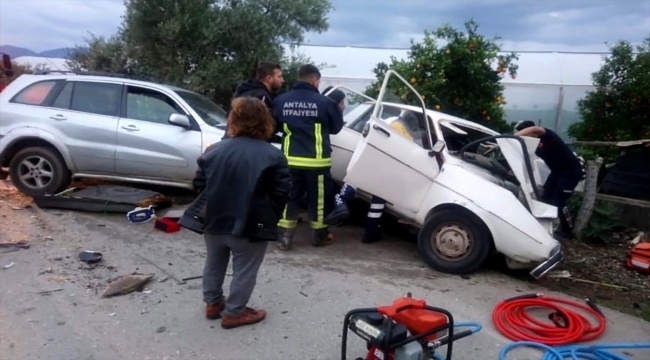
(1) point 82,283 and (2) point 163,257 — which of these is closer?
(1) point 82,283

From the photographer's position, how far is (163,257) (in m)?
5.93

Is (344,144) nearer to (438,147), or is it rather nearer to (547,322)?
(438,147)

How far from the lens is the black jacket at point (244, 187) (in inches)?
159

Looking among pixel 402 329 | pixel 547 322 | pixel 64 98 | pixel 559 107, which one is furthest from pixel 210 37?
pixel 559 107

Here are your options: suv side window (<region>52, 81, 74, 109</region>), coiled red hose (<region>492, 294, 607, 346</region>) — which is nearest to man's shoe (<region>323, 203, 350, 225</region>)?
coiled red hose (<region>492, 294, 607, 346</region>)

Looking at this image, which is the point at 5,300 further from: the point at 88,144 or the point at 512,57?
the point at 512,57

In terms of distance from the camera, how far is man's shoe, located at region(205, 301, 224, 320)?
4449mm

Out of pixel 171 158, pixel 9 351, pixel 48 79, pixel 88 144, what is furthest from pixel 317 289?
pixel 48 79

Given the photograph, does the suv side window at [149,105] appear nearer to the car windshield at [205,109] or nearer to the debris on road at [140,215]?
the car windshield at [205,109]

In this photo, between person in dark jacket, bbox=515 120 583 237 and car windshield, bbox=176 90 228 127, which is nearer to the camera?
person in dark jacket, bbox=515 120 583 237

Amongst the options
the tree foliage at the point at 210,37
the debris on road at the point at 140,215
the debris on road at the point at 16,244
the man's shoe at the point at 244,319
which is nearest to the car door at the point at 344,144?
the debris on road at the point at 140,215

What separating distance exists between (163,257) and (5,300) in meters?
1.57

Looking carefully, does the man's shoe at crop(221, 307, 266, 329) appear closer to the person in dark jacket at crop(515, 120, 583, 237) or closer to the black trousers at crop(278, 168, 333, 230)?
the black trousers at crop(278, 168, 333, 230)

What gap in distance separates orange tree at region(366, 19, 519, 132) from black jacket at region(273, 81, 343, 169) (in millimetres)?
4128
